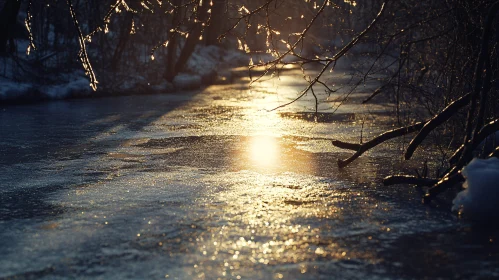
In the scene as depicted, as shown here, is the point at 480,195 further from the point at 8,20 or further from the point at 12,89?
the point at 8,20

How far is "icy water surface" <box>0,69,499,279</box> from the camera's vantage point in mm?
4715

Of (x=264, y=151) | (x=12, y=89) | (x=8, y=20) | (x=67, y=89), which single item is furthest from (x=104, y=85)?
(x=264, y=151)

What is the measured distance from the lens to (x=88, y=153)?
376 inches

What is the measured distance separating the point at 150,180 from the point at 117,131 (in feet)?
14.5

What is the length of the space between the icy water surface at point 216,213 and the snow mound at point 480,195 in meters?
0.17

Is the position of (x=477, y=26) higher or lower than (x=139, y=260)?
higher

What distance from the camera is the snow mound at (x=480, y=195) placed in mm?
5738

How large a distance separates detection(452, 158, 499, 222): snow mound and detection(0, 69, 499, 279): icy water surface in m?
0.17

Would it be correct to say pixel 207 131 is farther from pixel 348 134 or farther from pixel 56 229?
pixel 56 229

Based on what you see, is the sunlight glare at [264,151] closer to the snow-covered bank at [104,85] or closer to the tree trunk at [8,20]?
the snow-covered bank at [104,85]

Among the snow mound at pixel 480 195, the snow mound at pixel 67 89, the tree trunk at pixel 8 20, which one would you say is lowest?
the snow mound at pixel 67 89

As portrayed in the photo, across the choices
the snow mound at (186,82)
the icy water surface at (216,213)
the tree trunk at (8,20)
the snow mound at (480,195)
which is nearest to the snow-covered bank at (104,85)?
the snow mound at (186,82)

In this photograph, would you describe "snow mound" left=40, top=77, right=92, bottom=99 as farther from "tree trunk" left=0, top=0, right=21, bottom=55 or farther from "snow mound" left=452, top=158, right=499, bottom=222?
"snow mound" left=452, top=158, right=499, bottom=222

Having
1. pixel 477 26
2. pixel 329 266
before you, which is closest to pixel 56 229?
pixel 329 266
